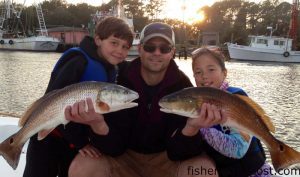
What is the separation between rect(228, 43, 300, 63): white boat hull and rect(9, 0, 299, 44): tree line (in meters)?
14.0

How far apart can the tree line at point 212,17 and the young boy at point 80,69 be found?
184 ft

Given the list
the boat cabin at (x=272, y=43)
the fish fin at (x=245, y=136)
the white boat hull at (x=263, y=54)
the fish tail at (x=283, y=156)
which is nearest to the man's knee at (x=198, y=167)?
the fish fin at (x=245, y=136)

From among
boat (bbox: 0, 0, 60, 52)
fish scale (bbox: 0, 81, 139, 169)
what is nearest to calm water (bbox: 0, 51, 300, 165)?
fish scale (bbox: 0, 81, 139, 169)

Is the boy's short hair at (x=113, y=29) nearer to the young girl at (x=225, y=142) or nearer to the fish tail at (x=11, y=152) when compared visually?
the young girl at (x=225, y=142)

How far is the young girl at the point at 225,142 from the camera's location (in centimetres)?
322

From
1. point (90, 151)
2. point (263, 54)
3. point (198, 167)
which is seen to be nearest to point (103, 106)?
point (90, 151)

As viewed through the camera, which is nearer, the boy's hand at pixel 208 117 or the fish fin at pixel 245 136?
the boy's hand at pixel 208 117

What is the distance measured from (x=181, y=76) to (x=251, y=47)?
136 feet

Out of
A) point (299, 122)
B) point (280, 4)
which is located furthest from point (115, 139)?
point (280, 4)

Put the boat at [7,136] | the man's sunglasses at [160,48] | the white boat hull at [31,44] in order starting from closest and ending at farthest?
the man's sunglasses at [160,48] < the boat at [7,136] < the white boat hull at [31,44]

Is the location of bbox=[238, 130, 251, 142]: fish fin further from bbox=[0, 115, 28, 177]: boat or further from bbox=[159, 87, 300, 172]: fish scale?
bbox=[0, 115, 28, 177]: boat

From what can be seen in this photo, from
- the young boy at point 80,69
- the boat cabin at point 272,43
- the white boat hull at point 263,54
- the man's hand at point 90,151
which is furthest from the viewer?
the boat cabin at point 272,43

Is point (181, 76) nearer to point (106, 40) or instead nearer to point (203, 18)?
point (106, 40)

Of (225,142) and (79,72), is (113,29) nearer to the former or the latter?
(79,72)
